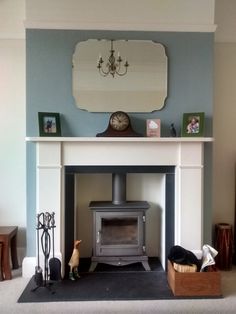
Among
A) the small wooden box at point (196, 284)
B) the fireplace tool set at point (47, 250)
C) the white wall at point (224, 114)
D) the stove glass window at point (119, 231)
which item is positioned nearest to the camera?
the small wooden box at point (196, 284)

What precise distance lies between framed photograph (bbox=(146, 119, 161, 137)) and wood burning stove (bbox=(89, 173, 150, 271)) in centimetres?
51

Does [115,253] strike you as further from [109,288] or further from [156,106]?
[156,106]

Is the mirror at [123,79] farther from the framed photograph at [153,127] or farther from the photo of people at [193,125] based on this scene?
the photo of people at [193,125]

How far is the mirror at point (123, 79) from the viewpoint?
3.08 m

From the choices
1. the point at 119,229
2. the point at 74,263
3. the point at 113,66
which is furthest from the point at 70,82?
the point at 74,263

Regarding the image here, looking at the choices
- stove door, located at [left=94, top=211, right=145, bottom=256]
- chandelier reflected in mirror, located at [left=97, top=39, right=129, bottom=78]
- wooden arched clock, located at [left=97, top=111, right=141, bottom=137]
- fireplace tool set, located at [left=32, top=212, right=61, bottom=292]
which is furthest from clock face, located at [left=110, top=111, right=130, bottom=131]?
fireplace tool set, located at [left=32, top=212, right=61, bottom=292]

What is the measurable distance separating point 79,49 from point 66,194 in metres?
1.41

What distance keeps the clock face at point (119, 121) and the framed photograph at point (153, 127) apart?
0.21 meters

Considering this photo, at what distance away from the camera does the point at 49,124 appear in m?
3.00

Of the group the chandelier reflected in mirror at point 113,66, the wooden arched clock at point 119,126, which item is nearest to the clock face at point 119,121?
the wooden arched clock at point 119,126

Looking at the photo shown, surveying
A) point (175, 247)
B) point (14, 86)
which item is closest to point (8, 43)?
point (14, 86)

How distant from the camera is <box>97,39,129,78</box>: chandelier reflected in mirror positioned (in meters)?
3.10

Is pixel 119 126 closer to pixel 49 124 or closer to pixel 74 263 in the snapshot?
pixel 49 124

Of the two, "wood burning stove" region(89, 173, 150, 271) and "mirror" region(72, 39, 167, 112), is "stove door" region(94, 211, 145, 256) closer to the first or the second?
"wood burning stove" region(89, 173, 150, 271)
